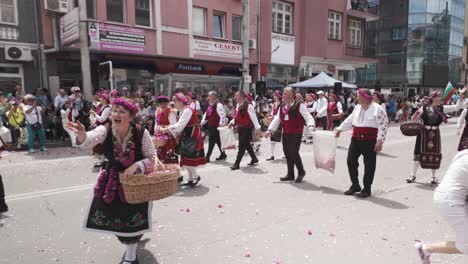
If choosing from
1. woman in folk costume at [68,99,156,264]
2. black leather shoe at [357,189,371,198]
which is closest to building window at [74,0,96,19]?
black leather shoe at [357,189,371,198]

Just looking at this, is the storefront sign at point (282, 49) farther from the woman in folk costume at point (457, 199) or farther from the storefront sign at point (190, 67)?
the woman in folk costume at point (457, 199)

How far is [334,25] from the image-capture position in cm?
2686

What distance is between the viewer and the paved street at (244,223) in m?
3.97

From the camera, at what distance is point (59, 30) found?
49.7ft

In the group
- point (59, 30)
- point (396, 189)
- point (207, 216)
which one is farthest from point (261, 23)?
point (207, 216)

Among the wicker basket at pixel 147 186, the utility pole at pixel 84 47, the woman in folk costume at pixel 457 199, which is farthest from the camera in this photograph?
the utility pole at pixel 84 47

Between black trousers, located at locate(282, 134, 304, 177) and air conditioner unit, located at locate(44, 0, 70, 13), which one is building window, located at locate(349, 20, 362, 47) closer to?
air conditioner unit, located at locate(44, 0, 70, 13)

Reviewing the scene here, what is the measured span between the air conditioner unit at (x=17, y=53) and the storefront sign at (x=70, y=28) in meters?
1.37

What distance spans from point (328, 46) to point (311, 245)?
78.6 ft

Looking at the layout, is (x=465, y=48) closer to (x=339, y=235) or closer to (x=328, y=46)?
(x=328, y=46)

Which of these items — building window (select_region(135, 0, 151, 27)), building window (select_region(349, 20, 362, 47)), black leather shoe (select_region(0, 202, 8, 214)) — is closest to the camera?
black leather shoe (select_region(0, 202, 8, 214))

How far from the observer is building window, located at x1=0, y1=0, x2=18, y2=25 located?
14281 mm

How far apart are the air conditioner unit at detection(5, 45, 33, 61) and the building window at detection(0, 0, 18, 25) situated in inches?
39.0

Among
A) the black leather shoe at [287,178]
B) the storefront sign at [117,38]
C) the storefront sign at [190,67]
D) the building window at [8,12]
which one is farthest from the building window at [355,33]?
the black leather shoe at [287,178]
